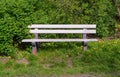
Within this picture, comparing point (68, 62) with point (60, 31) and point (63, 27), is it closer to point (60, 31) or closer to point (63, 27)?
point (60, 31)

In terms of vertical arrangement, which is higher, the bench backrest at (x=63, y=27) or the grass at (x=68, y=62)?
the bench backrest at (x=63, y=27)

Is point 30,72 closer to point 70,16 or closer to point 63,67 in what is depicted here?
point 63,67

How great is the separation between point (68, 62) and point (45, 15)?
1544 millimetres

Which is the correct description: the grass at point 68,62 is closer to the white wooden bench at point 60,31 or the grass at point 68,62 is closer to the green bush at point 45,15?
the white wooden bench at point 60,31

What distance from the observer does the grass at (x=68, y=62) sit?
25.3 ft

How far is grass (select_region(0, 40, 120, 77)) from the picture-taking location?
7.71m

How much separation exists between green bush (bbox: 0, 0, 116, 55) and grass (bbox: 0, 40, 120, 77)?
463mm

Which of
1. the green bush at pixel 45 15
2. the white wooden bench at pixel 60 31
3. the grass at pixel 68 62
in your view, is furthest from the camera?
the white wooden bench at pixel 60 31

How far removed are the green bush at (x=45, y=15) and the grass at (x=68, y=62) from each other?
18.2 inches

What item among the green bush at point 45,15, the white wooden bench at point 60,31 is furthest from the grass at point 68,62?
the green bush at point 45,15

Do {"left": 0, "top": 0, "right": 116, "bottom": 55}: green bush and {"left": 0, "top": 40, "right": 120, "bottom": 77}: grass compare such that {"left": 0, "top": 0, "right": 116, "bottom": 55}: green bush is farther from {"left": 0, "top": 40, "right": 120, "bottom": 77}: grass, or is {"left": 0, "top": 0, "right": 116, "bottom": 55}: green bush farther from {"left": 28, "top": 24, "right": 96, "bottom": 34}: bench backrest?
{"left": 0, "top": 40, "right": 120, "bottom": 77}: grass

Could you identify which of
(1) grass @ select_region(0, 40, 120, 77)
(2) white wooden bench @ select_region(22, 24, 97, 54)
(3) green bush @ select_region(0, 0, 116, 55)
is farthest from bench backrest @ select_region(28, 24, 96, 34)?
(1) grass @ select_region(0, 40, 120, 77)

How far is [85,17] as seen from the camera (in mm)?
9484

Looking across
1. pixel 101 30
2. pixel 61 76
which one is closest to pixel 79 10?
pixel 101 30
